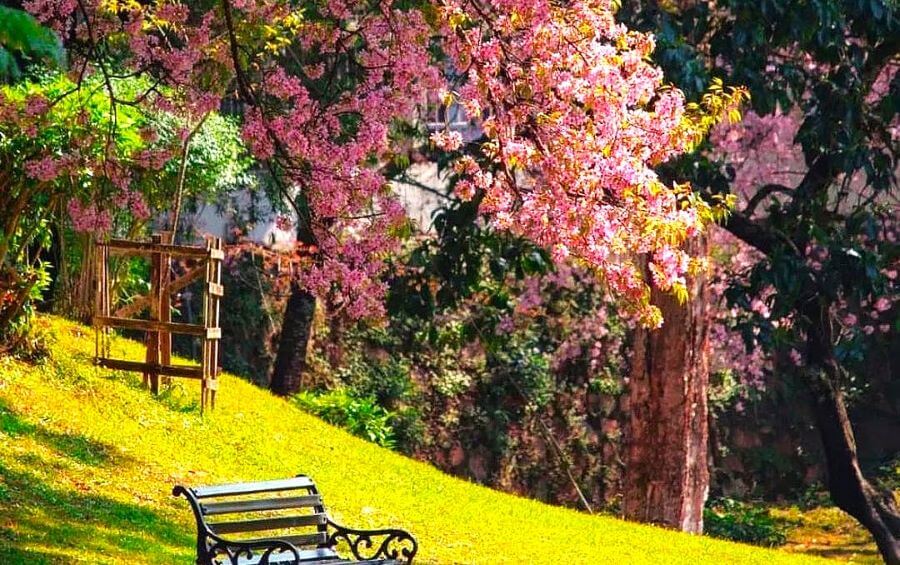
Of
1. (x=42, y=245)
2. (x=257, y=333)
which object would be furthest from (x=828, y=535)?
(x=42, y=245)

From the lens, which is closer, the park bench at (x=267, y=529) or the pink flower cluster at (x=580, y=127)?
the pink flower cluster at (x=580, y=127)

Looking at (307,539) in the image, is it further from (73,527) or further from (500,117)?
(500,117)

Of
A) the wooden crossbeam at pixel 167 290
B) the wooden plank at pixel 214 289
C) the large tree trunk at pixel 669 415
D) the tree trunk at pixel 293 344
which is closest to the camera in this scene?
the wooden plank at pixel 214 289

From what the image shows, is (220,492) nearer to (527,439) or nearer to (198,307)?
(198,307)

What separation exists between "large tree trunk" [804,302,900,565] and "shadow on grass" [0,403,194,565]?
7.88m

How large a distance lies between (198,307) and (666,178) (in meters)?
7.37

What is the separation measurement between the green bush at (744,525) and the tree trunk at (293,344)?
5587 mm

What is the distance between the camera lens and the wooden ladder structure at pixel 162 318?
42.6 ft

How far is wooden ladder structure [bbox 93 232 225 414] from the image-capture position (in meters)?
13.0

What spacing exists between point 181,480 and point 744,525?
9707mm

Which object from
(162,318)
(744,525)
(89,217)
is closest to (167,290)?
(162,318)

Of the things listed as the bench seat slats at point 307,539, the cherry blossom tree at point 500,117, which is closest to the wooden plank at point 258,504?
the bench seat slats at point 307,539

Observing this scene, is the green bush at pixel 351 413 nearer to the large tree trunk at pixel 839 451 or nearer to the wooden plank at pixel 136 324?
the wooden plank at pixel 136 324

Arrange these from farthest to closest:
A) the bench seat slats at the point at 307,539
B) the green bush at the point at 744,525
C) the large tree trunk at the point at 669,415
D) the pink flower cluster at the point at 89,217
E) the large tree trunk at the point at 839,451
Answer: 1. the green bush at the point at 744,525
2. the large tree trunk at the point at 839,451
3. the large tree trunk at the point at 669,415
4. the pink flower cluster at the point at 89,217
5. the bench seat slats at the point at 307,539
